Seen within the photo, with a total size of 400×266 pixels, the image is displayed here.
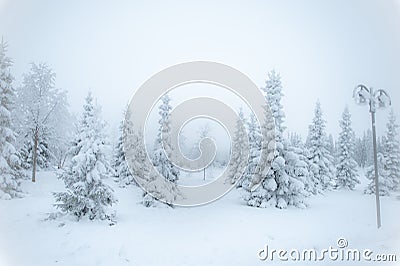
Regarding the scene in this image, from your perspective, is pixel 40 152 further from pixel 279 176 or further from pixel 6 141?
pixel 279 176

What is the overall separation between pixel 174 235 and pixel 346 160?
96.2 feet

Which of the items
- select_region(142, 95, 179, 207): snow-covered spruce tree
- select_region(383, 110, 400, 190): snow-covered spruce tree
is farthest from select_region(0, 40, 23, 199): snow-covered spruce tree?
select_region(383, 110, 400, 190): snow-covered spruce tree

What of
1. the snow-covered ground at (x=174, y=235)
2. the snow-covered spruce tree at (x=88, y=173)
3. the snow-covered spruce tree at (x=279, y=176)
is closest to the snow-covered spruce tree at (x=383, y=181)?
the snow-covered spruce tree at (x=279, y=176)

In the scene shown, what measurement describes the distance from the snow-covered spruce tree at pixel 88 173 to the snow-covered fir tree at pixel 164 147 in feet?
18.3

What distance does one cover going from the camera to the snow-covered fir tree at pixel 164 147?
58.7 feet

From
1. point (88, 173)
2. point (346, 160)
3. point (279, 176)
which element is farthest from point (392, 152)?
point (88, 173)

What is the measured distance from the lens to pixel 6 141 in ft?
47.4

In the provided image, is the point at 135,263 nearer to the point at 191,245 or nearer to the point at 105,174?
the point at 191,245

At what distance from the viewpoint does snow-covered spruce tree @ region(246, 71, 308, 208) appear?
58.1ft

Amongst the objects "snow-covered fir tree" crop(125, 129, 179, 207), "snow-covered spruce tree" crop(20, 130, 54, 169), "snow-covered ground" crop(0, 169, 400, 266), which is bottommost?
"snow-covered ground" crop(0, 169, 400, 266)

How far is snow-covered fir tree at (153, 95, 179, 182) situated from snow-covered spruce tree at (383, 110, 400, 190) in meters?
23.0

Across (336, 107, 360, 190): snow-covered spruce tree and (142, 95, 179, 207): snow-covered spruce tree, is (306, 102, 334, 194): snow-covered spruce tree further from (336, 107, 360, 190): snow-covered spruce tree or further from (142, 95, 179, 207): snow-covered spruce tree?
(142, 95, 179, 207): snow-covered spruce tree

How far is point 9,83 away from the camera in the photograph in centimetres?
1479

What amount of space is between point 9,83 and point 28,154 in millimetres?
8828
